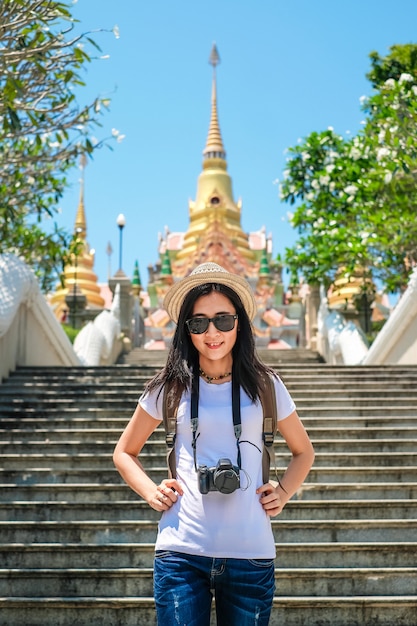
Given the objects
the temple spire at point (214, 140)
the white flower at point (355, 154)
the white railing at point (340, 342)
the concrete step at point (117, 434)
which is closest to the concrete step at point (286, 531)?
the concrete step at point (117, 434)

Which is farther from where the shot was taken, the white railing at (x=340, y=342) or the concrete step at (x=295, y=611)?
the white railing at (x=340, y=342)

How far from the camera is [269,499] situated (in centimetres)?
252

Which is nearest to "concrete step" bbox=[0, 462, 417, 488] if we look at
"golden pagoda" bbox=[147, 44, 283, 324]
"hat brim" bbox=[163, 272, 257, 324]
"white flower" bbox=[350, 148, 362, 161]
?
"hat brim" bbox=[163, 272, 257, 324]

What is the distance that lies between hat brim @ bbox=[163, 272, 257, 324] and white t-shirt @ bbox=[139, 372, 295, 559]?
333 millimetres

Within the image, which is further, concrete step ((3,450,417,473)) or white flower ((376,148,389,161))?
white flower ((376,148,389,161))

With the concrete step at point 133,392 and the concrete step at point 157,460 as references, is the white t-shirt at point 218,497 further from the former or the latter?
the concrete step at point 133,392

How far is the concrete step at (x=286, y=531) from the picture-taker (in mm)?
5547

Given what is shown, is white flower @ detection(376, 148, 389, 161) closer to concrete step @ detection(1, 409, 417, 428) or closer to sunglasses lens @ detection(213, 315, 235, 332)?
concrete step @ detection(1, 409, 417, 428)

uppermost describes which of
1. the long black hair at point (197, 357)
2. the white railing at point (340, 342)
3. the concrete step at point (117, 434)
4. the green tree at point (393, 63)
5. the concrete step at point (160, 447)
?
the green tree at point (393, 63)

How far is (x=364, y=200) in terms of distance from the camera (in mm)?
13336

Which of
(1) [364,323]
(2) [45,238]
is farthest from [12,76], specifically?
(1) [364,323]

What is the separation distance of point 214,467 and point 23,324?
26.0 ft

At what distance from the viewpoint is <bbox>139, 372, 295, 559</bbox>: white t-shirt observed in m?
2.44

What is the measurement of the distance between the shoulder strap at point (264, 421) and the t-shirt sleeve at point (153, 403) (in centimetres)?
4
